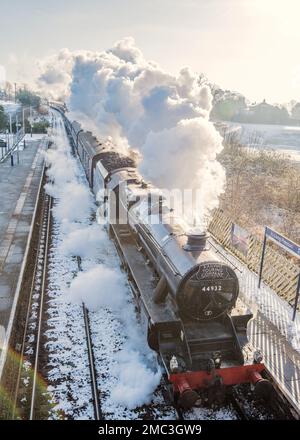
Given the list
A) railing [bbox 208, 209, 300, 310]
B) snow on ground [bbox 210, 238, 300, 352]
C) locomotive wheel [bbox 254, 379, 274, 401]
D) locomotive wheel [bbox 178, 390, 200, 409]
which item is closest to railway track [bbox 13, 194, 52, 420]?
locomotive wheel [bbox 178, 390, 200, 409]

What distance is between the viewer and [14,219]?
702 inches

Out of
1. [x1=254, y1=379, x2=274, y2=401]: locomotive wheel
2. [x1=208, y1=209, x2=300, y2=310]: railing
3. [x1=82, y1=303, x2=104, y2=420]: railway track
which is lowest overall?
[x1=82, y1=303, x2=104, y2=420]: railway track

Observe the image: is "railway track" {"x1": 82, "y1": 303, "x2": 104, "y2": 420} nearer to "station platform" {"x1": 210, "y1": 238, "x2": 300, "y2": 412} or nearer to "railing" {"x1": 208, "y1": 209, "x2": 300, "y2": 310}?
"station platform" {"x1": 210, "y1": 238, "x2": 300, "y2": 412}

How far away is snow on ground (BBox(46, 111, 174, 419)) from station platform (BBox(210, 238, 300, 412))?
237 centimetres

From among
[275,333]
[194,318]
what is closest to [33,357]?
[194,318]

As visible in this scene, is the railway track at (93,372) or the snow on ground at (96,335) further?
the snow on ground at (96,335)

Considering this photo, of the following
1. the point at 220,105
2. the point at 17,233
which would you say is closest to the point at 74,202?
the point at 17,233

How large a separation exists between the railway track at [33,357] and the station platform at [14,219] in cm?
47

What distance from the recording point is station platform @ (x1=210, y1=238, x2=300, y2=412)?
25.8 ft

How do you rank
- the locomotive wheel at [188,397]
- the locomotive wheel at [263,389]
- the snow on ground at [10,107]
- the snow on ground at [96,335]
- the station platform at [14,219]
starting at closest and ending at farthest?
1. the locomotive wheel at [188,397]
2. the locomotive wheel at [263,389]
3. the snow on ground at [96,335]
4. the station platform at [14,219]
5. the snow on ground at [10,107]

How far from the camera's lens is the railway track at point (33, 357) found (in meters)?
7.19

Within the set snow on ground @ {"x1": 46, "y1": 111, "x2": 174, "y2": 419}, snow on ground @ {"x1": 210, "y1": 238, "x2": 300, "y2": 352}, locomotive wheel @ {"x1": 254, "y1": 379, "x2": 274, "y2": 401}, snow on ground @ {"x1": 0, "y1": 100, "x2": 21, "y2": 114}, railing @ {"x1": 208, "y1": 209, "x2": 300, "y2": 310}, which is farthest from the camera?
snow on ground @ {"x1": 0, "y1": 100, "x2": 21, "y2": 114}

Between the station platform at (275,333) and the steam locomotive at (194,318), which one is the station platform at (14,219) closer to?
the steam locomotive at (194,318)

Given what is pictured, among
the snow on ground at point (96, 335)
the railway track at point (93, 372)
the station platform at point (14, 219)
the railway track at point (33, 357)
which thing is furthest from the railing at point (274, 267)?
the station platform at point (14, 219)
